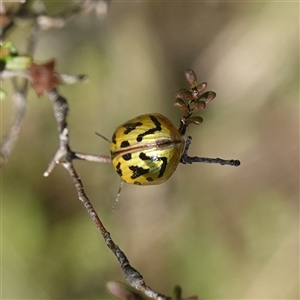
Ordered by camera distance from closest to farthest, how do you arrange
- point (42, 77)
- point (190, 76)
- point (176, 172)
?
point (190, 76) → point (42, 77) → point (176, 172)

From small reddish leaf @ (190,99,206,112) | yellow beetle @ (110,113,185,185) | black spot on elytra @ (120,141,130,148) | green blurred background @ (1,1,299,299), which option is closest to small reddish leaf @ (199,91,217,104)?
small reddish leaf @ (190,99,206,112)

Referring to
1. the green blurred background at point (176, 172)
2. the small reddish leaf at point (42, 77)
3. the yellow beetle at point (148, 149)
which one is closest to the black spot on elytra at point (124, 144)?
the yellow beetle at point (148, 149)

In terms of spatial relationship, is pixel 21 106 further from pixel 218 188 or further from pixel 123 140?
pixel 218 188

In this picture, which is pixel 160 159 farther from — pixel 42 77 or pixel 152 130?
pixel 42 77

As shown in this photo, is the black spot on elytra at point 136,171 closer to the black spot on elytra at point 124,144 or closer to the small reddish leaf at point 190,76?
the black spot on elytra at point 124,144

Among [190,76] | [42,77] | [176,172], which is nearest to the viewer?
[190,76]

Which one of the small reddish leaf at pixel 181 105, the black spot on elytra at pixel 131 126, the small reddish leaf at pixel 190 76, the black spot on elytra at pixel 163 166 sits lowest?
the black spot on elytra at pixel 163 166

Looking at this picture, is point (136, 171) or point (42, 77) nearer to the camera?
point (136, 171)

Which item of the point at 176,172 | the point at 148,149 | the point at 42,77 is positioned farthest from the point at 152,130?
the point at 176,172

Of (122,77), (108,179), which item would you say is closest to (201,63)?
(122,77)
